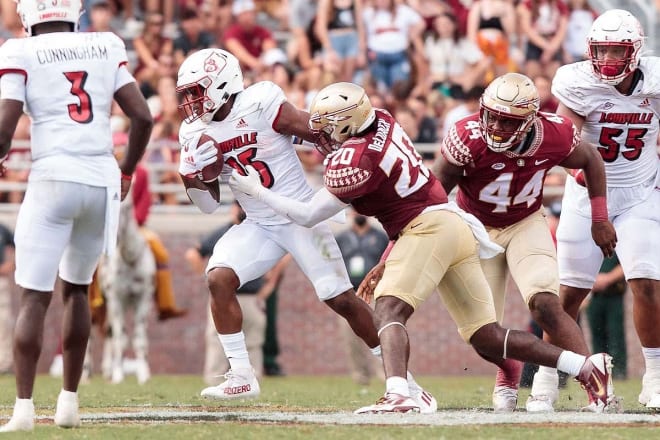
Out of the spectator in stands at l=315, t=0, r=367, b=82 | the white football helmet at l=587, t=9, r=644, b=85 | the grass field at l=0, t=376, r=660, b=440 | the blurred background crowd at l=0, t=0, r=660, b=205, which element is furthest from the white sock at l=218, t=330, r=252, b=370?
the spectator in stands at l=315, t=0, r=367, b=82

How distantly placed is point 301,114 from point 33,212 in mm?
2138

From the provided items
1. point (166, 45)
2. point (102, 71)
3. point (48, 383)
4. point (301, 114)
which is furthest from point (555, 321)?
point (166, 45)

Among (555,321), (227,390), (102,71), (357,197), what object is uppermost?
(102,71)

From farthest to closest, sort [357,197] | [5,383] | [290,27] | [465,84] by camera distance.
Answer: [290,27] → [465,84] → [5,383] → [357,197]

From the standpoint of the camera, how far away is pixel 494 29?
16.3 metres

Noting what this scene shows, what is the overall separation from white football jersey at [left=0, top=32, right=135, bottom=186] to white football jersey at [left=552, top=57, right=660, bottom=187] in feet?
9.85

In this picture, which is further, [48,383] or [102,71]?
[48,383]

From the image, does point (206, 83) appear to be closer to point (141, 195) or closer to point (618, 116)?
point (618, 116)

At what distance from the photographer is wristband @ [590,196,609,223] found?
7.71m

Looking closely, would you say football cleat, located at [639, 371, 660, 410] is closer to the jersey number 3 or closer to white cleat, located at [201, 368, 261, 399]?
white cleat, located at [201, 368, 261, 399]

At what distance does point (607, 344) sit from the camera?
44.1 feet

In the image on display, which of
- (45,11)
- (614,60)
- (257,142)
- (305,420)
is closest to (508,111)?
(614,60)

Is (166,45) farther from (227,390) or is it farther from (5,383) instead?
(227,390)

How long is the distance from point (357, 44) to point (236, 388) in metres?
8.79
